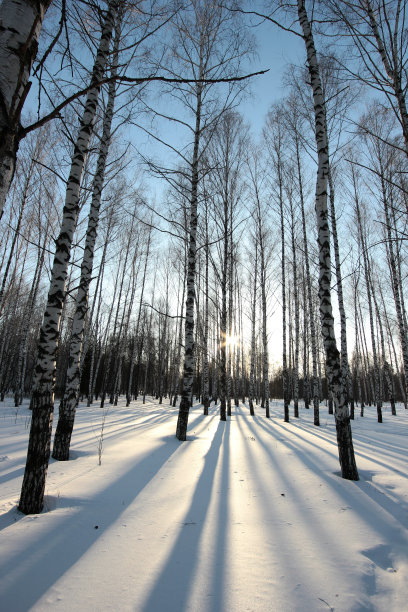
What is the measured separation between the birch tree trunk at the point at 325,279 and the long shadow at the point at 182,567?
7.08 feet

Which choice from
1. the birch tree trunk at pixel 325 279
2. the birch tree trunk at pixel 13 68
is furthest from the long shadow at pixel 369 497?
the birch tree trunk at pixel 13 68

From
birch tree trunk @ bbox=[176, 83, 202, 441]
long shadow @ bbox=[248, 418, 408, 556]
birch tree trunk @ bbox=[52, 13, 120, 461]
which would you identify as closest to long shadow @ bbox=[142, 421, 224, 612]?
long shadow @ bbox=[248, 418, 408, 556]

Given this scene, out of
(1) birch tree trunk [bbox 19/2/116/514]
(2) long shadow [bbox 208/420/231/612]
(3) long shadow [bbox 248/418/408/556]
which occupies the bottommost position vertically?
(2) long shadow [bbox 208/420/231/612]

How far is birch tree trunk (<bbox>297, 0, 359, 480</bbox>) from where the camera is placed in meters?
4.10

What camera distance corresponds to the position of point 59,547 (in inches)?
82.1

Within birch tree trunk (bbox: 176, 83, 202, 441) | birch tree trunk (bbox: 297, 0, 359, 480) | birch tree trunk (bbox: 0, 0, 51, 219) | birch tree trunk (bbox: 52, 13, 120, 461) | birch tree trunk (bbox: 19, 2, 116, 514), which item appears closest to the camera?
birch tree trunk (bbox: 0, 0, 51, 219)

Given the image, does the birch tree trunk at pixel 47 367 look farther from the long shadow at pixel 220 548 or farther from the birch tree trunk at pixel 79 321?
the long shadow at pixel 220 548

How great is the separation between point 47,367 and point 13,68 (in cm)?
256

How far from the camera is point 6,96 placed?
0.96m

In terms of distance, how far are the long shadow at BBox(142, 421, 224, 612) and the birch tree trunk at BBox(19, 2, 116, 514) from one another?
141 centimetres

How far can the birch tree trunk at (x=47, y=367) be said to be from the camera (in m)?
2.65

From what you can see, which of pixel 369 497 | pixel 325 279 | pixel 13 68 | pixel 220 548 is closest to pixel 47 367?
pixel 220 548

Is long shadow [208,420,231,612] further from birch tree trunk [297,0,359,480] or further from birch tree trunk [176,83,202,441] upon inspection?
birch tree trunk [176,83,202,441]

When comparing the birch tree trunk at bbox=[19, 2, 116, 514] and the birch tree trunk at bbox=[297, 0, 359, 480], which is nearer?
the birch tree trunk at bbox=[19, 2, 116, 514]
